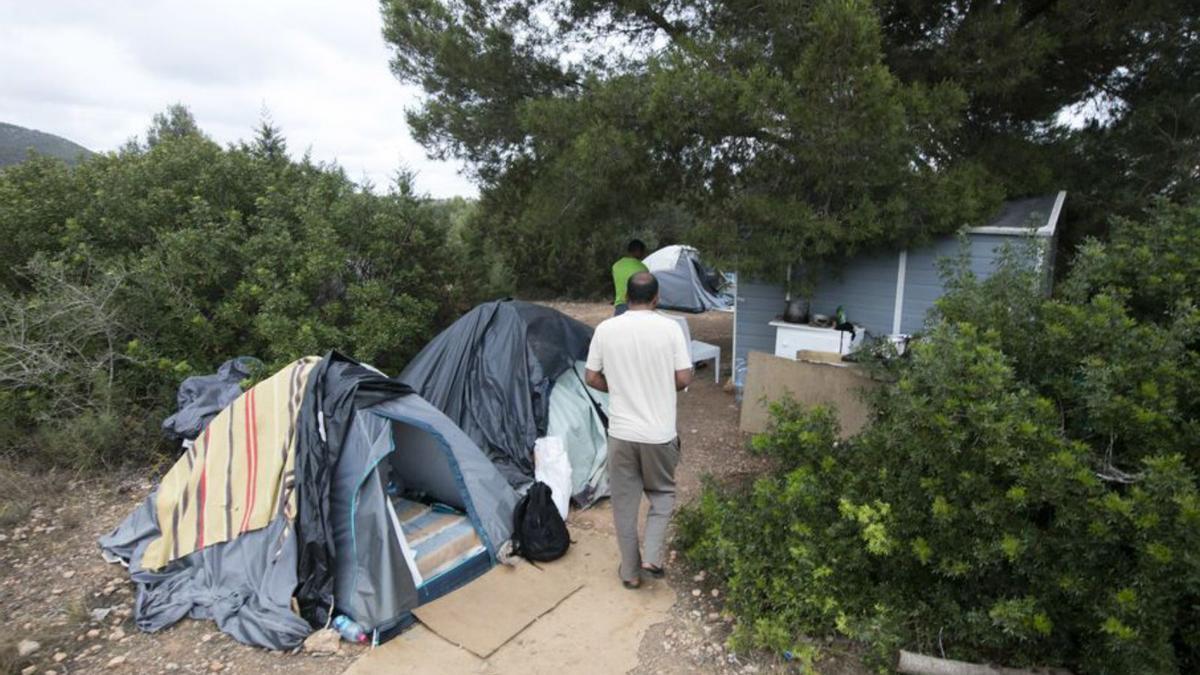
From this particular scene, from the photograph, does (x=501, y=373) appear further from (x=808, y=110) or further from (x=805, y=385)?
(x=808, y=110)

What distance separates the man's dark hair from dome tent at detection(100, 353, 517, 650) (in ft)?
4.65

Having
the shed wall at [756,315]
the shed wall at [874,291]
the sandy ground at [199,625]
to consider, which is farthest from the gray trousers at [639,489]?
the shed wall at [756,315]

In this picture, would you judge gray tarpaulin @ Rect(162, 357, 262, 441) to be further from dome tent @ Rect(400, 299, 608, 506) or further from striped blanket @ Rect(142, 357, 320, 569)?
dome tent @ Rect(400, 299, 608, 506)

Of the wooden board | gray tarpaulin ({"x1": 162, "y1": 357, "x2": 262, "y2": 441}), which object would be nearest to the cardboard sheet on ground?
the wooden board

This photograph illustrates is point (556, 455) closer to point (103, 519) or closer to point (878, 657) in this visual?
point (878, 657)

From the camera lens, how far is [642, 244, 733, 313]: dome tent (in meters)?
13.0

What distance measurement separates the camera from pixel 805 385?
4984 millimetres

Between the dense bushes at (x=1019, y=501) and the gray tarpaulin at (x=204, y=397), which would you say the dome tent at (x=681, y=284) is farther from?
the dense bushes at (x=1019, y=501)

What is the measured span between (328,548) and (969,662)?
2916 millimetres

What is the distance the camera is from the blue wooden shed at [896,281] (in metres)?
5.85

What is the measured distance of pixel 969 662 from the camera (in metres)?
2.58

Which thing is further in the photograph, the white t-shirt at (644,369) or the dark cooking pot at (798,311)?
the dark cooking pot at (798,311)

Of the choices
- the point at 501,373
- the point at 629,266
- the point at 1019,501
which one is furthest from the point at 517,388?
the point at 1019,501

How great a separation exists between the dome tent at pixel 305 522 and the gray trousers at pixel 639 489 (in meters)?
0.83
